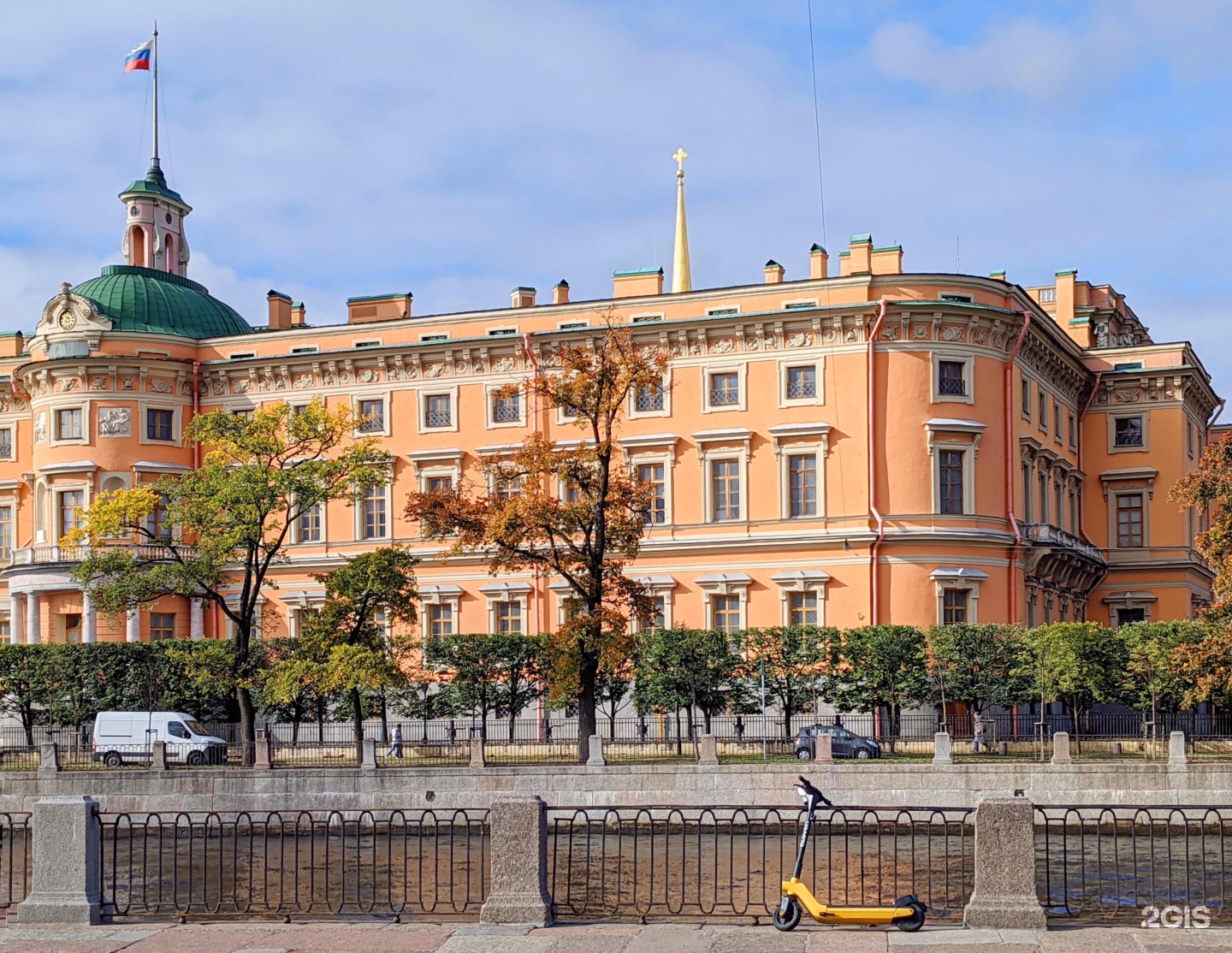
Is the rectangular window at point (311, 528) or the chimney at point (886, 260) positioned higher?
the chimney at point (886, 260)

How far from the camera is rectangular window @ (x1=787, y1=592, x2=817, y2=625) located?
4919 cm

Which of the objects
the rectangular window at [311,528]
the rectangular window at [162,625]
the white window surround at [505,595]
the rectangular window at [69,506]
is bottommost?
the rectangular window at [162,625]

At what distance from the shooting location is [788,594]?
1949 inches

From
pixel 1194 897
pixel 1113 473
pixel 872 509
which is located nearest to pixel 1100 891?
pixel 1194 897

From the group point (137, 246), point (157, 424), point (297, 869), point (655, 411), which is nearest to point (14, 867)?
point (297, 869)

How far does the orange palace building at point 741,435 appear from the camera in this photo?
4928 cm

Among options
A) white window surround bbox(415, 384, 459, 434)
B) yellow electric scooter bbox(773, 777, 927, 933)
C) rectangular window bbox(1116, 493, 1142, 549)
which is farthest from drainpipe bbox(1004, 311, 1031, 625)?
yellow electric scooter bbox(773, 777, 927, 933)

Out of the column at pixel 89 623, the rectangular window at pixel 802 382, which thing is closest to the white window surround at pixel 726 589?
the rectangular window at pixel 802 382

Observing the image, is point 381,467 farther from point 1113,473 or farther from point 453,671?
point 1113,473

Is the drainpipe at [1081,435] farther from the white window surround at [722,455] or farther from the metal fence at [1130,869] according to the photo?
the metal fence at [1130,869]

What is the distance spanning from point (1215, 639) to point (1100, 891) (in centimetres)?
1351

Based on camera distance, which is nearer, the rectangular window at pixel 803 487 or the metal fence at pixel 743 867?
the metal fence at pixel 743 867

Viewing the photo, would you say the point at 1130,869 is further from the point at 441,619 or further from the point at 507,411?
the point at 507,411

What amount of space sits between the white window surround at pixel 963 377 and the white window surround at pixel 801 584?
6425 millimetres
